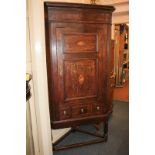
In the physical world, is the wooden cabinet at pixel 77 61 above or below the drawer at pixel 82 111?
above

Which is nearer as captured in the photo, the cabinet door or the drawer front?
the cabinet door

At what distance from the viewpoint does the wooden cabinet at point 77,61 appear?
70.2 inches

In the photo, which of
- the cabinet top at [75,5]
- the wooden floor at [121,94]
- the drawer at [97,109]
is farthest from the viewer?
the wooden floor at [121,94]

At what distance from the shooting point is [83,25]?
6.10ft

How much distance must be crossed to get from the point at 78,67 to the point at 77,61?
0.07 meters

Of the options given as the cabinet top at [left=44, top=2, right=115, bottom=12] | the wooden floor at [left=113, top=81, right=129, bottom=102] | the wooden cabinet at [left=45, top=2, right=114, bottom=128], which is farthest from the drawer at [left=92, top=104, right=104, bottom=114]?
the wooden floor at [left=113, top=81, right=129, bottom=102]

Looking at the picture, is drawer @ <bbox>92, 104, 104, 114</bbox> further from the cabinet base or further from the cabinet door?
the cabinet base

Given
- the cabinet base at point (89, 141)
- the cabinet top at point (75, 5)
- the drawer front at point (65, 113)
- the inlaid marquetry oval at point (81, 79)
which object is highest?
the cabinet top at point (75, 5)

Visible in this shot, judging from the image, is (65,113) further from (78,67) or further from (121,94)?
(121,94)

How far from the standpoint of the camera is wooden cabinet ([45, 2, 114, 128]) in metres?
1.78

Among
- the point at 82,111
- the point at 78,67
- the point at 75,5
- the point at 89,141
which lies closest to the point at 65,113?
the point at 82,111

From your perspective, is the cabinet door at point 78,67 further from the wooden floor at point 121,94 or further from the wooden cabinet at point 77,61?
the wooden floor at point 121,94

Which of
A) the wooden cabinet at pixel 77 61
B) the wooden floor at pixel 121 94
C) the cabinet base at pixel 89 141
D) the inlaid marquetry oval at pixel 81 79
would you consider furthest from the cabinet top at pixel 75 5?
the wooden floor at pixel 121 94
